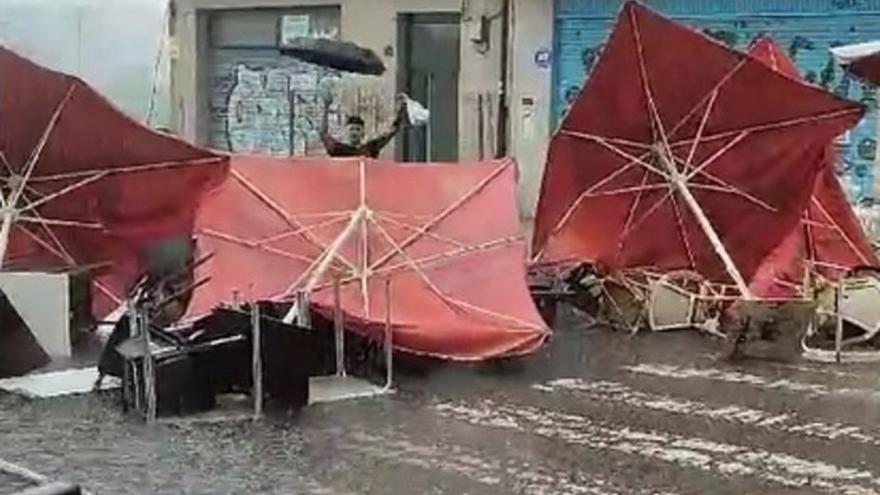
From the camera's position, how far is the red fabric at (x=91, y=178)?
13914 millimetres

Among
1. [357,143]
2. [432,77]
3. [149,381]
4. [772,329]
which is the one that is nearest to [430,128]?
[432,77]

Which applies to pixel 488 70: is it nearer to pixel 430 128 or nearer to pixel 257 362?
pixel 430 128

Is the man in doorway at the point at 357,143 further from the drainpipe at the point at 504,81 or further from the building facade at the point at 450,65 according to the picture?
the drainpipe at the point at 504,81

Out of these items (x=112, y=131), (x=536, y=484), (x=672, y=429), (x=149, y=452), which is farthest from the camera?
(x=112, y=131)

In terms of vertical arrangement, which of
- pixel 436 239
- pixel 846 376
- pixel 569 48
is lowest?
pixel 846 376

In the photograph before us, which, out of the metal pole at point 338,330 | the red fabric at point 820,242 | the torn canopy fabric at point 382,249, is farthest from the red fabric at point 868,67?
the metal pole at point 338,330

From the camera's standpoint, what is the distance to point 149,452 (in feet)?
33.0

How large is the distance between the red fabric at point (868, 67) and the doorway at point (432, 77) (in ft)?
50.2

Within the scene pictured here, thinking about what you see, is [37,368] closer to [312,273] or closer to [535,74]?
A: [312,273]

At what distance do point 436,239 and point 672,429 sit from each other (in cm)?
303

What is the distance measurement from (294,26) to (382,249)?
20.5 m

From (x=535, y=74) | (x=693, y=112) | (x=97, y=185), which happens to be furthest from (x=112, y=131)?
(x=535, y=74)

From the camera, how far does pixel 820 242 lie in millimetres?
16141

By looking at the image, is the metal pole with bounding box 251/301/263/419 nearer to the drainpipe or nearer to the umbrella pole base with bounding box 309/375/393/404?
the umbrella pole base with bounding box 309/375/393/404
